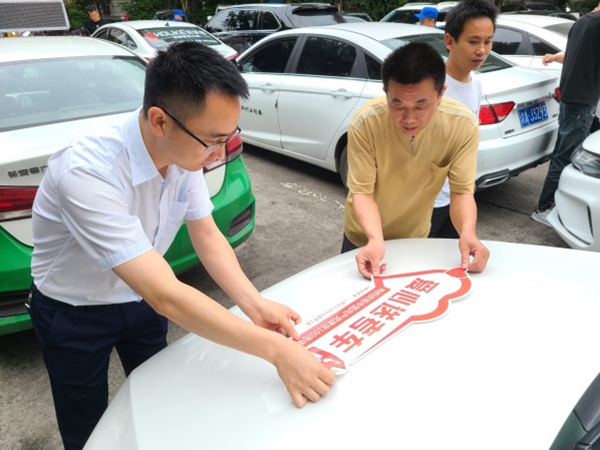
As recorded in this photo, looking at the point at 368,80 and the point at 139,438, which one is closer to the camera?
the point at 139,438

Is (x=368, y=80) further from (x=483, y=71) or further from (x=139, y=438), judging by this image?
(x=139, y=438)

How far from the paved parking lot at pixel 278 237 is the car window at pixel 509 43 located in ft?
5.06

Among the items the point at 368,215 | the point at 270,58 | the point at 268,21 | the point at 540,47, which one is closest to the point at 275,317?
the point at 368,215

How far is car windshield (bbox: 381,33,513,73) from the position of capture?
3.88 m

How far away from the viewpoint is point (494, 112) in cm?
349

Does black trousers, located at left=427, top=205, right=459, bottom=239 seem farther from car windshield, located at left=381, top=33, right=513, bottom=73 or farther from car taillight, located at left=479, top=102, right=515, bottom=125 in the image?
car windshield, located at left=381, top=33, right=513, bottom=73

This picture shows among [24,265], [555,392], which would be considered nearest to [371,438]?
[555,392]

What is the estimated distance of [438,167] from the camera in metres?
1.86

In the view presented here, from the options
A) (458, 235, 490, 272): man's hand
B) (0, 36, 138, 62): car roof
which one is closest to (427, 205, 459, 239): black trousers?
(458, 235, 490, 272): man's hand

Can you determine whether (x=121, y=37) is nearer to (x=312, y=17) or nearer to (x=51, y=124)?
A: (x=312, y=17)

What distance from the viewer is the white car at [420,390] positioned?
92cm

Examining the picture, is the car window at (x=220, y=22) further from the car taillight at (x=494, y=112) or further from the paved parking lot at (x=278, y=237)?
the car taillight at (x=494, y=112)

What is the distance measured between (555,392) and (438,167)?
1.06 metres

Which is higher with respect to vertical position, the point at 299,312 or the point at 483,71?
the point at 483,71
